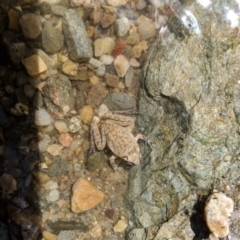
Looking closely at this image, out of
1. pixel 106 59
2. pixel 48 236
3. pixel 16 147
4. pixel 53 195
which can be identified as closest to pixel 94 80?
pixel 106 59

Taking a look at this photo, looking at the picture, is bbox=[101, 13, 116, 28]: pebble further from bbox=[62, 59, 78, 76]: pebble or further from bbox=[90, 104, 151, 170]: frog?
bbox=[90, 104, 151, 170]: frog

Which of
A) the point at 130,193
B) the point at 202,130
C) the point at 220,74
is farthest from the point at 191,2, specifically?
the point at 130,193

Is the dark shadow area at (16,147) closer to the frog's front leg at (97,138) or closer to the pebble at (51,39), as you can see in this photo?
the pebble at (51,39)

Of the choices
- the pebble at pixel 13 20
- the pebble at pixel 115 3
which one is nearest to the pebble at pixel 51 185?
the pebble at pixel 13 20

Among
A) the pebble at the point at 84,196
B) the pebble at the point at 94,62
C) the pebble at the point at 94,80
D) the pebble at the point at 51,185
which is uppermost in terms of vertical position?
the pebble at the point at 94,62

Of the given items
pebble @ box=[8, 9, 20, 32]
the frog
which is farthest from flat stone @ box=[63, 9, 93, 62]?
the frog

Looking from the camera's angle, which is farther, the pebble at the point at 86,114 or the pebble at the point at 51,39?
the pebble at the point at 86,114
